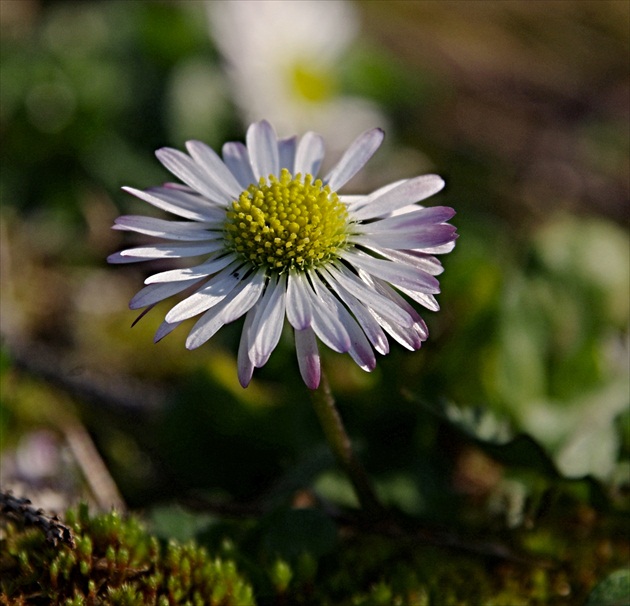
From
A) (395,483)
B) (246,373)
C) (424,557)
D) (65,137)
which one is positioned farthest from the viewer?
(65,137)

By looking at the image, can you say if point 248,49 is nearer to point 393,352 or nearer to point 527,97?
point 527,97

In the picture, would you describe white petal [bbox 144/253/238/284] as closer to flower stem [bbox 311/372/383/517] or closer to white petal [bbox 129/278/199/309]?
white petal [bbox 129/278/199/309]

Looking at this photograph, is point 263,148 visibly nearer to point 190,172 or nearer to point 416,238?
point 190,172

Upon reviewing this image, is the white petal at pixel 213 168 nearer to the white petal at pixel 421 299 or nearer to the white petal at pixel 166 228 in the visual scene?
the white petal at pixel 166 228

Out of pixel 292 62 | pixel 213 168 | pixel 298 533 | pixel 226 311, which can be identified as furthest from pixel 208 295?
pixel 292 62

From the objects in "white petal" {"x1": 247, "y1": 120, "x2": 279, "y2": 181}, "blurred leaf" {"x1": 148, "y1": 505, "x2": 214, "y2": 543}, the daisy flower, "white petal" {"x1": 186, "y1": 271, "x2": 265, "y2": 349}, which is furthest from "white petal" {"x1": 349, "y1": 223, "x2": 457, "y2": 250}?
"blurred leaf" {"x1": 148, "y1": 505, "x2": 214, "y2": 543}

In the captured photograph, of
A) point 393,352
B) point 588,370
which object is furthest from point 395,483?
point 588,370

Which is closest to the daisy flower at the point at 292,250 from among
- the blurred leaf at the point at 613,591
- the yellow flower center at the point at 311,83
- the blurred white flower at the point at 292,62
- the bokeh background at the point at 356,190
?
the bokeh background at the point at 356,190
